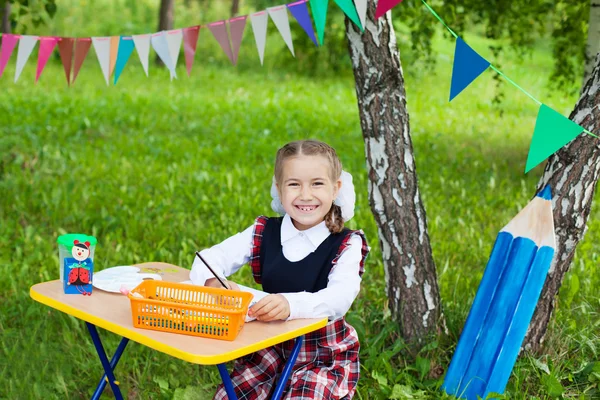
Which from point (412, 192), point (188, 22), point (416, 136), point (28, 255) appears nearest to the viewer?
point (412, 192)

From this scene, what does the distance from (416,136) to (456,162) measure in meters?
1.41

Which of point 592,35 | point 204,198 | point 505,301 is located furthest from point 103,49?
point 592,35

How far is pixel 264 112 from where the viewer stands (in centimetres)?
992

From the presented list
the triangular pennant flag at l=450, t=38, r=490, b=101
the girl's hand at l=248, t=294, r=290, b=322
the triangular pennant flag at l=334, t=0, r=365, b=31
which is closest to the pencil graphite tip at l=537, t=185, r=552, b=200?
the triangular pennant flag at l=450, t=38, r=490, b=101

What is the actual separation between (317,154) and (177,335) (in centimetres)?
84

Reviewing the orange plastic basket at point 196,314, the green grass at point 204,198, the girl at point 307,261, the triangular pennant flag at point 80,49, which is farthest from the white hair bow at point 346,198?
the triangular pennant flag at point 80,49

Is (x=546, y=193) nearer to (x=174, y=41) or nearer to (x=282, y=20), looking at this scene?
(x=282, y=20)

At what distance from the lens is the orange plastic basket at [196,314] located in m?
2.13

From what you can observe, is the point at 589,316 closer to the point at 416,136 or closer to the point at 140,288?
the point at 140,288

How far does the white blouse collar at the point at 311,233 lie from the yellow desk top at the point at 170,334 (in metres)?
0.40

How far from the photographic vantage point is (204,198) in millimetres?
5770

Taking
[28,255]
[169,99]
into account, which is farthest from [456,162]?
[169,99]

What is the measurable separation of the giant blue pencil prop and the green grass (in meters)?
0.19

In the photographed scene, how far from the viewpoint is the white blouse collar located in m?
2.73
